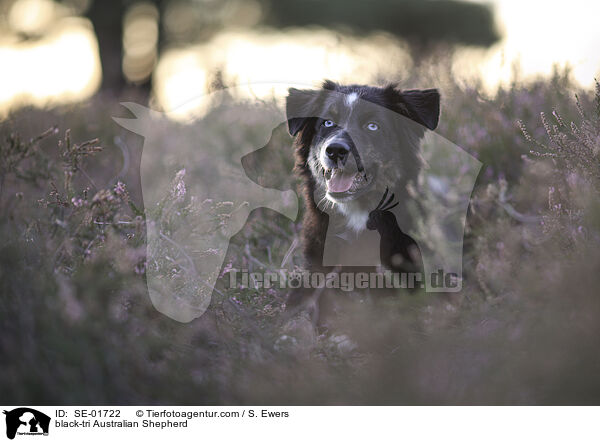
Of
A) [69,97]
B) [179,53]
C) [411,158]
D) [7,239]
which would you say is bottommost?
[7,239]

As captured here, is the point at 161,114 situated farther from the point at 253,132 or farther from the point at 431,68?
the point at 431,68

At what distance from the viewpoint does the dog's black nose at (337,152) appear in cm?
397

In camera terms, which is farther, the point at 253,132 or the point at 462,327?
the point at 253,132

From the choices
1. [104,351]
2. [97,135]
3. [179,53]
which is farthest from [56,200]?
[179,53]

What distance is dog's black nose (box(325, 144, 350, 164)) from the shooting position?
3967 mm

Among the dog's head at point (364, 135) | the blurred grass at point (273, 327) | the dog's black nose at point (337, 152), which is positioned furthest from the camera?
the dog's head at point (364, 135)

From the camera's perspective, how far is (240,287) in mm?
3824

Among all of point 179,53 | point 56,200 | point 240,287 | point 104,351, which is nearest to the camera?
point 104,351

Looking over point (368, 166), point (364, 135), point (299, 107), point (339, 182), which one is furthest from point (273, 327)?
point (299, 107)

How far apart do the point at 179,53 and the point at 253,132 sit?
10929mm

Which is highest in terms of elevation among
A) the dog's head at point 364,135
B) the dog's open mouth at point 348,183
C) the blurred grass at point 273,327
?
the dog's head at point 364,135

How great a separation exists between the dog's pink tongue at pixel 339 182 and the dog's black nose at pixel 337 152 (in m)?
0.15
